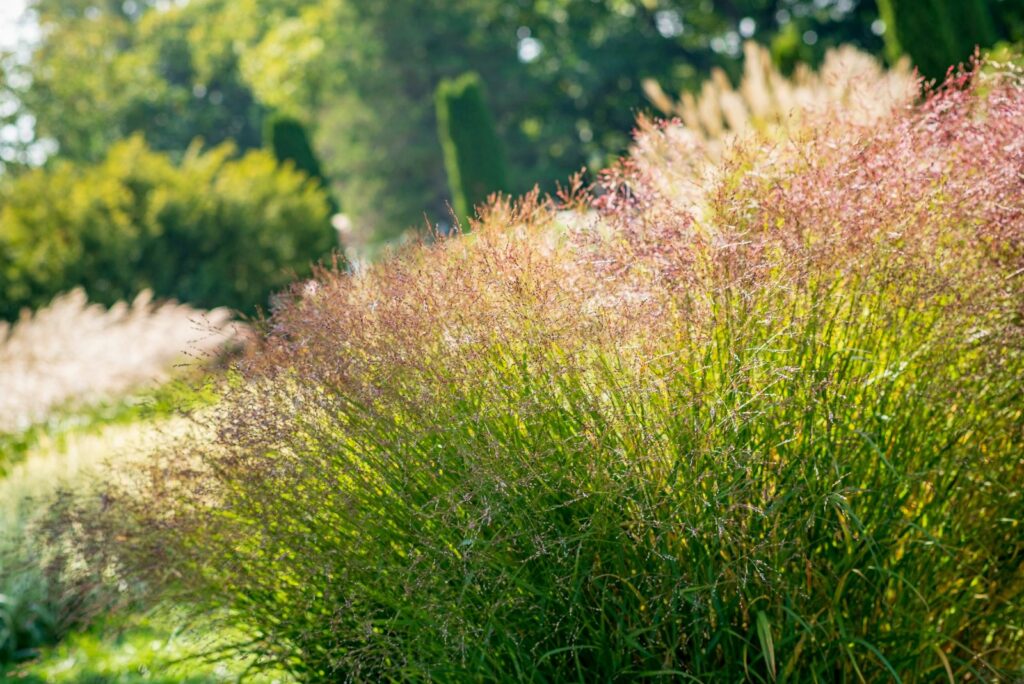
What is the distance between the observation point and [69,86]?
2681 cm

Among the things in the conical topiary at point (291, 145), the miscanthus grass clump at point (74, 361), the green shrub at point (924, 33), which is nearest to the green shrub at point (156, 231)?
the miscanthus grass clump at point (74, 361)

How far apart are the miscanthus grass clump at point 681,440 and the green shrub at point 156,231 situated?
28.1 ft

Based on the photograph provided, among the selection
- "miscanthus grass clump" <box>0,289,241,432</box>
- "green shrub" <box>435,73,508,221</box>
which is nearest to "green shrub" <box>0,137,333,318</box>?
"miscanthus grass clump" <box>0,289,241,432</box>

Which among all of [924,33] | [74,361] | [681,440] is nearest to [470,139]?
[924,33]

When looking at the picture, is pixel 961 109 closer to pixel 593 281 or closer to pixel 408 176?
pixel 593 281

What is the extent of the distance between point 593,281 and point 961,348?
78cm

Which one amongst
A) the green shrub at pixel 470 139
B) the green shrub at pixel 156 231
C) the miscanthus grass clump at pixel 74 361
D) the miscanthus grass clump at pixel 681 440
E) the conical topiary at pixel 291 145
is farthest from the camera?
Answer: the green shrub at pixel 470 139

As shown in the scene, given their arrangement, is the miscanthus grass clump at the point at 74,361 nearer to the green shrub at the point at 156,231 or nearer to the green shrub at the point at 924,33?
the green shrub at the point at 156,231

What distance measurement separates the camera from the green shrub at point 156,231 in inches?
444

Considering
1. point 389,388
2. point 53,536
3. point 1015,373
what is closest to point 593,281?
point 389,388

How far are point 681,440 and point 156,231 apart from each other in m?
11.1

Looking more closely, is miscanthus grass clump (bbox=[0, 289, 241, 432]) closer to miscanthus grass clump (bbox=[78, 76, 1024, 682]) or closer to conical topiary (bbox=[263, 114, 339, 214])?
miscanthus grass clump (bbox=[78, 76, 1024, 682])

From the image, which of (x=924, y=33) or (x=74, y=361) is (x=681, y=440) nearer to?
(x=74, y=361)

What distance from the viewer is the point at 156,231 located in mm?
12156
